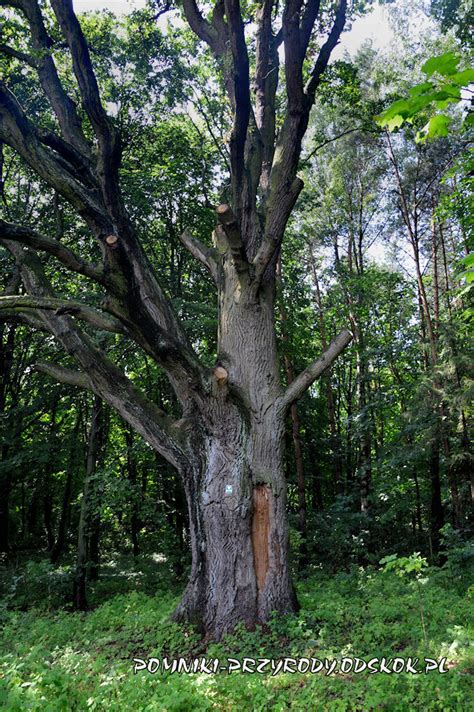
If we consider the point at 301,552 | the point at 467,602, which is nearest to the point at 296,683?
the point at 467,602

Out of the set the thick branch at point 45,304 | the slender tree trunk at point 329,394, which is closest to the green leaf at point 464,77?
the thick branch at point 45,304

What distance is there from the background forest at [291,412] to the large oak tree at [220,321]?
42 cm

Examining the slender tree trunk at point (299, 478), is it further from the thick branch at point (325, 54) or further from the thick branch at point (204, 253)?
the thick branch at point (325, 54)

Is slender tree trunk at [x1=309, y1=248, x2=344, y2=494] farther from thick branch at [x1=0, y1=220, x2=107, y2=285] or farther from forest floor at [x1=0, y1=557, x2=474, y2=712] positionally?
thick branch at [x1=0, y1=220, x2=107, y2=285]

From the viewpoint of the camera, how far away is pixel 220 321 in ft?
19.7

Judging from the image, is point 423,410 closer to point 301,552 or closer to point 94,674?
point 301,552

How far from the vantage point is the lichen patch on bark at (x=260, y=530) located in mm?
4844

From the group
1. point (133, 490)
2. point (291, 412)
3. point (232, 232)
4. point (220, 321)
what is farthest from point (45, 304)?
point (291, 412)

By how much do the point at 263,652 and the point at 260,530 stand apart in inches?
46.4

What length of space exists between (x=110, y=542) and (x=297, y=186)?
15857 millimetres

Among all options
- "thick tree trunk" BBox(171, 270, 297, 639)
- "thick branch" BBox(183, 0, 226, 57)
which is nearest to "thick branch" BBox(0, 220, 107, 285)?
"thick tree trunk" BBox(171, 270, 297, 639)

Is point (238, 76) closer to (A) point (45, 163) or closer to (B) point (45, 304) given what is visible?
(A) point (45, 163)

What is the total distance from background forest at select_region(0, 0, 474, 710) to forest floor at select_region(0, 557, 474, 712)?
0.9 inches

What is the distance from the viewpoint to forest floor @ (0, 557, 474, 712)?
287 cm
